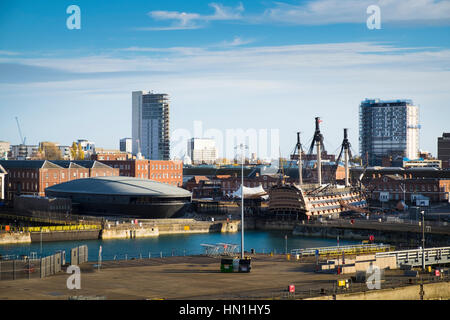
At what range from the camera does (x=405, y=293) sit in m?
37.7

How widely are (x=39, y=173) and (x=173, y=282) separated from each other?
75980 mm

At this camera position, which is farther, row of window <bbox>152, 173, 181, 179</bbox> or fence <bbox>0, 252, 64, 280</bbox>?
row of window <bbox>152, 173, 181, 179</bbox>

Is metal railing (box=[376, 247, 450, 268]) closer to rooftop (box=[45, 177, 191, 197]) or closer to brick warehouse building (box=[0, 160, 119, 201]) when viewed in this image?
rooftop (box=[45, 177, 191, 197])

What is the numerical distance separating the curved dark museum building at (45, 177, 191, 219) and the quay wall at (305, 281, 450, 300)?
5555 centimetres

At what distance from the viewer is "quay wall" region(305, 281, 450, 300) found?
1396 inches

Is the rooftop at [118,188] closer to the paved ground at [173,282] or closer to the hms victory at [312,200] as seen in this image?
the hms victory at [312,200]

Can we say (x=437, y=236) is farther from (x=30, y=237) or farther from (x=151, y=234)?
(x=30, y=237)

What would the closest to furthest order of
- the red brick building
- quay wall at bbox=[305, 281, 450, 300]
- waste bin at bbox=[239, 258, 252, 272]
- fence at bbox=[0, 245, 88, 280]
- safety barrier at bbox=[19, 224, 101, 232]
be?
quay wall at bbox=[305, 281, 450, 300] < fence at bbox=[0, 245, 88, 280] < waste bin at bbox=[239, 258, 252, 272] < safety barrier at bbox=[19, 224, 101, 232] < the red brick building

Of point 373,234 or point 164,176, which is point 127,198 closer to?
point 373,234

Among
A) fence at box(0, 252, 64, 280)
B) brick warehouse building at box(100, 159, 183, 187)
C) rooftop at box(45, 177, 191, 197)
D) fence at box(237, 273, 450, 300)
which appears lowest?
fence at box(237, 273, 450, 300)

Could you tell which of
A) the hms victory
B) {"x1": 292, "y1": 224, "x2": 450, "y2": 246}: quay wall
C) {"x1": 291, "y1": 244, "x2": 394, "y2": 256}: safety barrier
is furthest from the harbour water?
{"x1": 291, "y1": 244, "x2": 394, "y2": 256}: safety barrier

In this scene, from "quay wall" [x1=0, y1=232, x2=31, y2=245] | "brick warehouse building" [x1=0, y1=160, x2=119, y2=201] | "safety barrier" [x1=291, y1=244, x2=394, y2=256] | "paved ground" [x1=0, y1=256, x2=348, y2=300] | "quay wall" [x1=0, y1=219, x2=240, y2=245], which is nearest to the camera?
"paved ground" [x1=0, y1=256, x2=348, y2=300]

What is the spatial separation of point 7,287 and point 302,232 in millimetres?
56786

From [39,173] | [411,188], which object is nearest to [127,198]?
[39,173]
